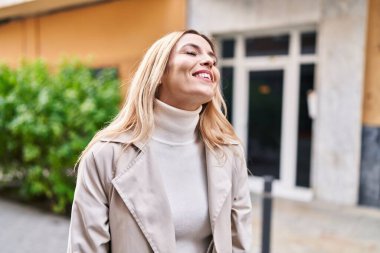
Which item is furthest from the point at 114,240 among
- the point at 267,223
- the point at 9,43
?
the point at 9,43

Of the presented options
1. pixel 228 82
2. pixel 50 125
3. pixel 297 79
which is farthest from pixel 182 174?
pixel 228 82

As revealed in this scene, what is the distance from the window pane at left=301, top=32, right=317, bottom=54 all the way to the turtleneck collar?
613 centimetres

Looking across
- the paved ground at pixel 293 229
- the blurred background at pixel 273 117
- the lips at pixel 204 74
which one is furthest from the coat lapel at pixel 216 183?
the blurred background at pixel 273 117

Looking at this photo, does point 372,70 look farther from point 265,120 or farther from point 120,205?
point 120,205

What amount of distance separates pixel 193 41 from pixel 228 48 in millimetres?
6917

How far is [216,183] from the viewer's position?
179 cm

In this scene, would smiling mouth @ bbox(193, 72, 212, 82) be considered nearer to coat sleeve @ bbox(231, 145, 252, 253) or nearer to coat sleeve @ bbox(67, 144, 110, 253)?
coat sleeve @ bbox(231, 145, 252, 253)

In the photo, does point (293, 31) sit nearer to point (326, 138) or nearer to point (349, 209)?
point (326, 138)

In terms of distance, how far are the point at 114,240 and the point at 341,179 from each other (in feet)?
20.1

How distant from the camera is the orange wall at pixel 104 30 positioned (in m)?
9.48

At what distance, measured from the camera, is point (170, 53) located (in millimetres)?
1785

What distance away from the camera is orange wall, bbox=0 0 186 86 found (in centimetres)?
948

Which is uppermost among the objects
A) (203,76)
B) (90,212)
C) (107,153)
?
(203,76)

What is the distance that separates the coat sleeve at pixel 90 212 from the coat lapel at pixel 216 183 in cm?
45
